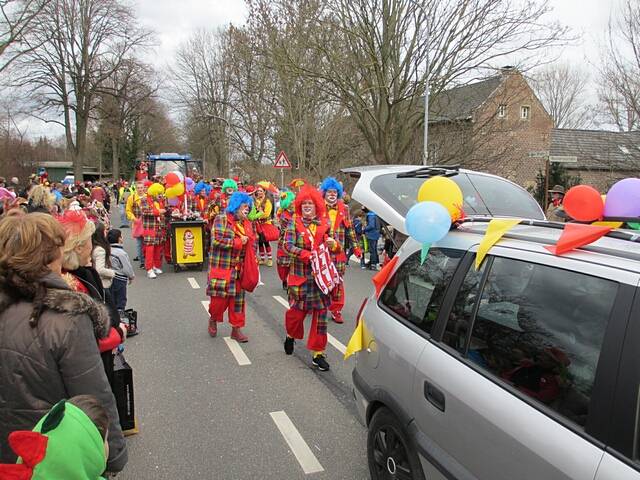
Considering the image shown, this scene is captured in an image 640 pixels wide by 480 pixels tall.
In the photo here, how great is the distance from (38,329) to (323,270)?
3.10 m

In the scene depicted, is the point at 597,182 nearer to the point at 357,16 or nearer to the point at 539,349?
the point at 357,16

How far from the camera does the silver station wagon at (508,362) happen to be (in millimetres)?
1543

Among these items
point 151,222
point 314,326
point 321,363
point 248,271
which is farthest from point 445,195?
point 151,222

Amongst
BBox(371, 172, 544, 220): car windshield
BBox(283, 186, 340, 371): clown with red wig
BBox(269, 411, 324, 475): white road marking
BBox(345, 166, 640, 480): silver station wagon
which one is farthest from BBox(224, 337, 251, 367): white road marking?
BBox(345, 166, 640, 480): silver station wagon

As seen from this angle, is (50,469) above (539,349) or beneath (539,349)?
beneath

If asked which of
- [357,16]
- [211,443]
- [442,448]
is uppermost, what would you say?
[357,16]

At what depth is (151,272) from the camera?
9984 mm

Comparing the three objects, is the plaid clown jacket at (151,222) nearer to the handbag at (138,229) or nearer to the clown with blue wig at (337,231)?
the handbag at (138,229)

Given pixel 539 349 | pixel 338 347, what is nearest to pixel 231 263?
pixel 338 347

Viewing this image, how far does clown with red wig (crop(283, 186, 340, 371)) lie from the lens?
4824 mm

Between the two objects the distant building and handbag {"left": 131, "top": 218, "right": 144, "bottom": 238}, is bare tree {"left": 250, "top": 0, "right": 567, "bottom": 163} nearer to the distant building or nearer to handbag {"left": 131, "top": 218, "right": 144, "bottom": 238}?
handbag {"left": 131, "top": 218, "right": 144, "bottom": 238}

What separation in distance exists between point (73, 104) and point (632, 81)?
3629 centimetres

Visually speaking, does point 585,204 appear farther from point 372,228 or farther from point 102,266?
point 372,228

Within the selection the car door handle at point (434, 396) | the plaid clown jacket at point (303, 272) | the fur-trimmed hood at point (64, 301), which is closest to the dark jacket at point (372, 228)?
the plaid clown jacket at point (303, 272)
